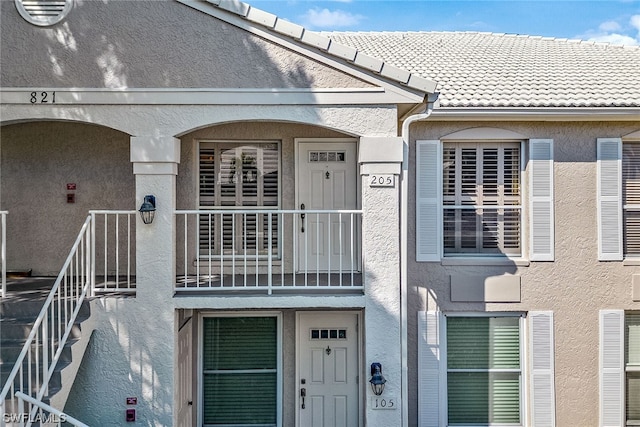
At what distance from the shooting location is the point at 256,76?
6.87m

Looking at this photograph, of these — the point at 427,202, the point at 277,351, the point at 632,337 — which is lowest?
the point at 277,351

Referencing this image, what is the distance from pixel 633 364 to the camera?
830 cm

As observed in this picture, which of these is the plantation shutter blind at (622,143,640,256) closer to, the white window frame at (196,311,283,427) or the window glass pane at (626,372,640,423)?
the window glass pane at (626,372,640,423)

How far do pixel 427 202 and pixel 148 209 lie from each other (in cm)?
444

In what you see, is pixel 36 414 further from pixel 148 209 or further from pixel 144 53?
pixel 144 53

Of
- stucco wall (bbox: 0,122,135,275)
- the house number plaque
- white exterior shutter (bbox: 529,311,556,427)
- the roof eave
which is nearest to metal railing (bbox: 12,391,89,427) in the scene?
stucco wall (bbox: 0,122,135,275)

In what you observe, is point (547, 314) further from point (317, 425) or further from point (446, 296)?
point (317, 425)

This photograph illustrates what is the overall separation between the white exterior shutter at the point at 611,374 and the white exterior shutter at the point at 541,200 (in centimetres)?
148

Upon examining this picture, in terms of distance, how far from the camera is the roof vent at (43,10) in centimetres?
677

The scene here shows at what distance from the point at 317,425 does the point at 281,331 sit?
68.4 inches

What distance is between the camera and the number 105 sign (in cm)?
684

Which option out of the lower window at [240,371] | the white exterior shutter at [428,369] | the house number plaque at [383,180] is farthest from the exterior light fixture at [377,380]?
the house number plaque at [383,180]

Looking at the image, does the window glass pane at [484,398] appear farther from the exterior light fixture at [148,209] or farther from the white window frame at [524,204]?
the exterior light fixture at [148,209]

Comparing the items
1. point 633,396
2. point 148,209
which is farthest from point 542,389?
point 148,209
